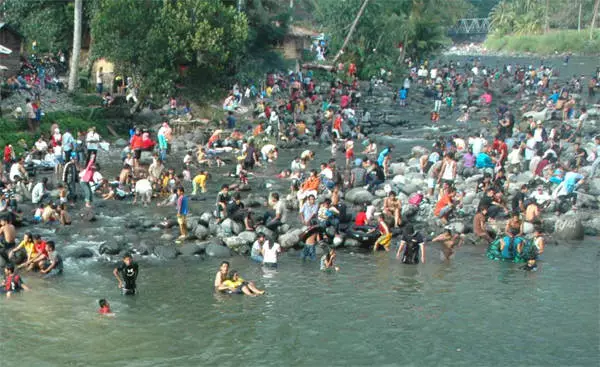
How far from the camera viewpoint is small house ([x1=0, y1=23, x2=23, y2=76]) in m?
35.7

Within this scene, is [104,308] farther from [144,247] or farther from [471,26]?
[471,26]

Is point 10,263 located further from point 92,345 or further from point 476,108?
point 476,108

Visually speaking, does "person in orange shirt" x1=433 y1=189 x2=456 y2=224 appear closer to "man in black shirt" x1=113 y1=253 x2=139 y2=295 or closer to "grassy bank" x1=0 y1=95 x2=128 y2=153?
"man in black shirt" x1=113 y1=253 x2=139 y2=295

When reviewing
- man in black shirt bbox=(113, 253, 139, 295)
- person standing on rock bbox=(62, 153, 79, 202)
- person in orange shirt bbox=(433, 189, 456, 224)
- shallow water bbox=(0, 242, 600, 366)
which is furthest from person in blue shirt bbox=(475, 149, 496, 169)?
man in black shirt bbox=(113, 253, 139, 295)

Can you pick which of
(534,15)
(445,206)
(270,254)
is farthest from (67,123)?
(534,15)

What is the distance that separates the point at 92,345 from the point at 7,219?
7.14m

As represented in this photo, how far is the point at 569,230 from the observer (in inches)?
826

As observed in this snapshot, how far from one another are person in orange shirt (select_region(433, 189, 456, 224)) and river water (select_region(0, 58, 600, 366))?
2.90 metres

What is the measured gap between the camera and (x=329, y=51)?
56.6 metres

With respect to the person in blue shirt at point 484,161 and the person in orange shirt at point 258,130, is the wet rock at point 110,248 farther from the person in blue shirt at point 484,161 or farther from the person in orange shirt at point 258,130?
the person in orange shirt at point 258,130

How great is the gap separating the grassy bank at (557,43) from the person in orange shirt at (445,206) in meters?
75.2

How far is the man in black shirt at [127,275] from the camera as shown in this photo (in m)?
15.8

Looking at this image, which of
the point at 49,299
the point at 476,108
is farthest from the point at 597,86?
the point at 49,299

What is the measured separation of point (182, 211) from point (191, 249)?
51.6 inches
